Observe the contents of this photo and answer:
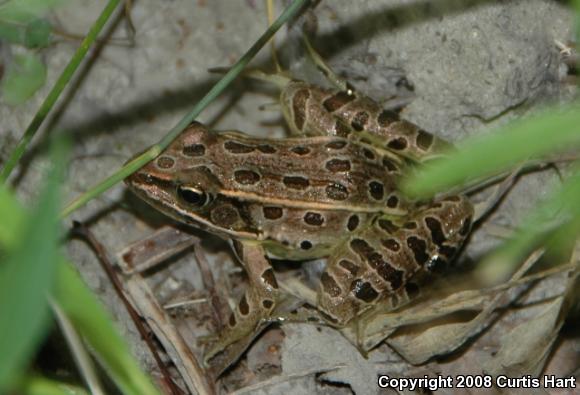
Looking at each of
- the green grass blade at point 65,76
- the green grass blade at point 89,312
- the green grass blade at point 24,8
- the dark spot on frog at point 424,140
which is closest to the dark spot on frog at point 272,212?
the dark spot on frog at point 424,140

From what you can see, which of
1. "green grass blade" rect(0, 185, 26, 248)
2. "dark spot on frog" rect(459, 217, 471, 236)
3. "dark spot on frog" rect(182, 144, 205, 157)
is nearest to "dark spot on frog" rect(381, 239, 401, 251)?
"dark spot on frog" rect(459, 217, 471, 236)

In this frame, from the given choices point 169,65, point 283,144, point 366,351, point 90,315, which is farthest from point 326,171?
point 90,315

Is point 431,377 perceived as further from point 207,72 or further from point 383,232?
point 207,72

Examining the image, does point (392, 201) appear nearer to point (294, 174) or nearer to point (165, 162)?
point (294, 174)

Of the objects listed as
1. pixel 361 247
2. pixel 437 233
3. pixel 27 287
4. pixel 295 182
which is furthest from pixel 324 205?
pixel 27 287

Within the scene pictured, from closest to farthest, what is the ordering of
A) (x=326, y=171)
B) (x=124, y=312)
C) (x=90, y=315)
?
(x=90, y=315)
(x=326, y=171)
(x=124, y=312)

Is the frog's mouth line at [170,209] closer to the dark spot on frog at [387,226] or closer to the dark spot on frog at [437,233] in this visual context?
the dark spot on frog at [387,226]

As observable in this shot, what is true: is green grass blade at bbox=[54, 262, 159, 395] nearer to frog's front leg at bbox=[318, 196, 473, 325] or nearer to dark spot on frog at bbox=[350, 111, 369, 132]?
frog's front leg at bbox=[318, 196, 473, 325]

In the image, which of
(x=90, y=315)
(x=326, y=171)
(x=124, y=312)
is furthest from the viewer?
(x=124, y=312)
